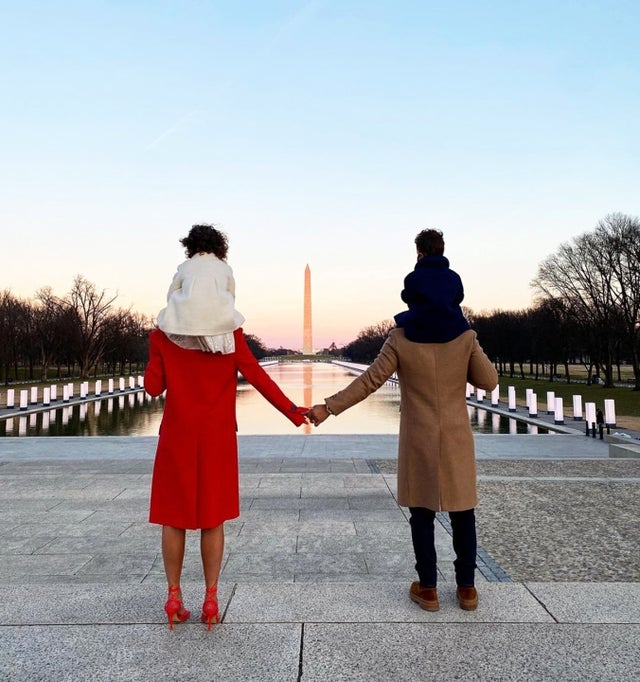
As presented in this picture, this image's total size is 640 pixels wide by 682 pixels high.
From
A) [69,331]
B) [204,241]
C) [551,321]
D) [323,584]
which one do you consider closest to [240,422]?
[323,584]

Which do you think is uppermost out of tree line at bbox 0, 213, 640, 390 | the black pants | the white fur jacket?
tree line at bbox 0, 213, 640, 390

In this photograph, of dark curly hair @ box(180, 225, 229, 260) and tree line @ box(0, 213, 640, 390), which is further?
tree line @ box(0, 213, 640, 390)

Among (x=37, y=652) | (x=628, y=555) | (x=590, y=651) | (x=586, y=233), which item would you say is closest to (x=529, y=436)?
(x=628, y=555)

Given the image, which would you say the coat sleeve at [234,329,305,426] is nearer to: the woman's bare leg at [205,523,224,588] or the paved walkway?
the woman's bare leg at [205,523,224,588]

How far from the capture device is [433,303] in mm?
3549

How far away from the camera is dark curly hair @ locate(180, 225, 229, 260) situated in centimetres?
352

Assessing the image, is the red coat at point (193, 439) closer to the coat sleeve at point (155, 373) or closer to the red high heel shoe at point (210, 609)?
the coat sleeve at point (155, 373)

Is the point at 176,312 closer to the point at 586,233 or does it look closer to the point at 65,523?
the point at 65,523

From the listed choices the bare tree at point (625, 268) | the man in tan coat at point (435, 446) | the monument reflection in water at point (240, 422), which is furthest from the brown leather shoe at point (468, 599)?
the bare tree at point (625, 268)

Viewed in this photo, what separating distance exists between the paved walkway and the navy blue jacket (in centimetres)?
166

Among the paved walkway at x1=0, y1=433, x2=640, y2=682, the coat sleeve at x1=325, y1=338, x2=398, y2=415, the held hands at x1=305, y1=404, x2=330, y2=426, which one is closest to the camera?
the paved walkway at x1=0, y1=433, x2=640, y2=682

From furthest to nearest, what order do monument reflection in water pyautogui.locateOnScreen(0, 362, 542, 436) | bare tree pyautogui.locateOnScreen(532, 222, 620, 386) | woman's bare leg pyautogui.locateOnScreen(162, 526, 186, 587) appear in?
bare tree pyautogui.locateOnScreen(532, 222, 620, 386) → monument reflection in water pyautogui.locateOnScreen(0, 362, 542, 436) → woman's bare leg pyautogui.locateOnScreen(162, 526, 186, 587)

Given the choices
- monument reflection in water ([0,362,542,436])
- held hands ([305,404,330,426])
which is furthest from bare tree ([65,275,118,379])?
held hands ([305,404,330,426])

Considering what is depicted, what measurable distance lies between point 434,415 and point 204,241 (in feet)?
5.71
